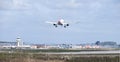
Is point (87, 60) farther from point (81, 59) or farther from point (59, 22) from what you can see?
point (59, 22)

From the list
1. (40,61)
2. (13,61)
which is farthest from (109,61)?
(13,61)

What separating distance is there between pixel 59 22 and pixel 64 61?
15.9 meters

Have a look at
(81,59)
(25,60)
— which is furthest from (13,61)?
(81,59)

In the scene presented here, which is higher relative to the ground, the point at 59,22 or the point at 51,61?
the point at 59,22

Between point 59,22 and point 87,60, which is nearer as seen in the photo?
point 87,60

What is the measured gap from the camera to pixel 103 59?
67.7 meters

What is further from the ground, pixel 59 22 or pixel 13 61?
pixel 59 22

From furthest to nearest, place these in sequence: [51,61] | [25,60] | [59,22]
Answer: [59,22]
[51,61]
[25,60]

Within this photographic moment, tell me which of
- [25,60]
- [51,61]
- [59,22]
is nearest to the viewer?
[25,60]

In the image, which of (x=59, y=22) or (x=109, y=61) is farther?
(x=59, y=22)

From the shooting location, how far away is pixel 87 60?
6612cm

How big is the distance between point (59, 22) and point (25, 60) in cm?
2018

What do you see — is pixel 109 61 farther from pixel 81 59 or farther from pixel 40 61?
pixel 40 61

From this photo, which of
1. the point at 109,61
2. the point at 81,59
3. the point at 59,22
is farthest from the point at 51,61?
the point at 59,22
